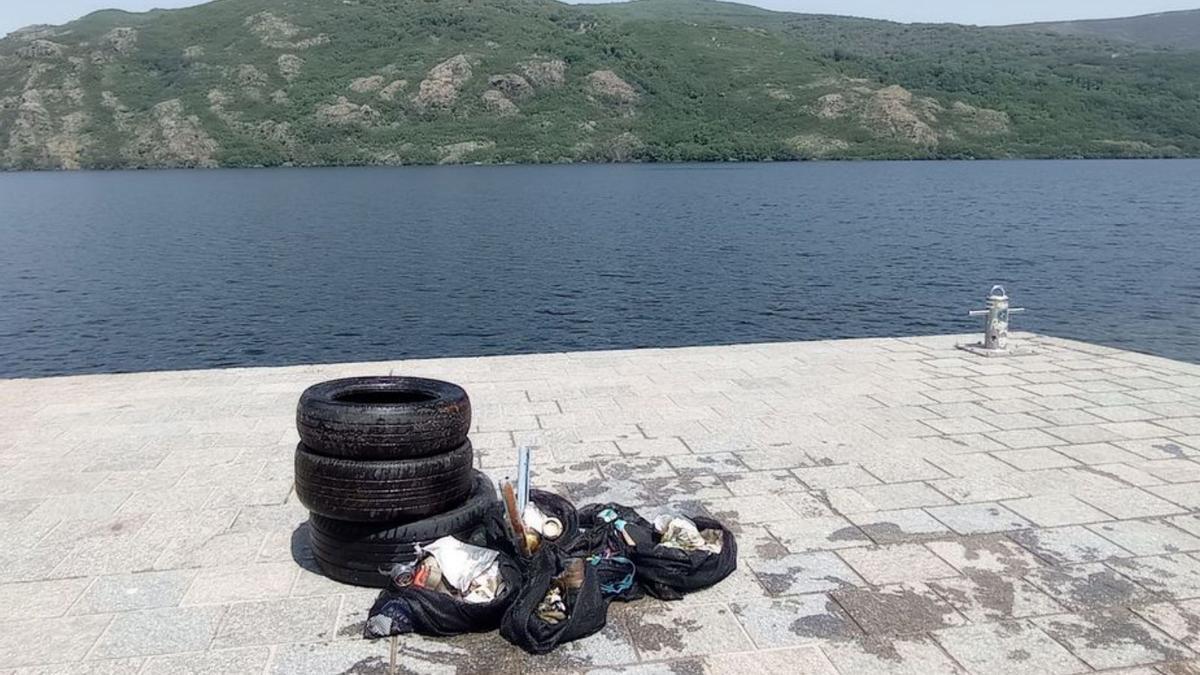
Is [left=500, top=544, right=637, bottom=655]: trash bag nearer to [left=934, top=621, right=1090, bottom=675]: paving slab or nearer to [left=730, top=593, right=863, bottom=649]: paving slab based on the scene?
[left=730, top=593, right=863, bottom=649]: paving slab

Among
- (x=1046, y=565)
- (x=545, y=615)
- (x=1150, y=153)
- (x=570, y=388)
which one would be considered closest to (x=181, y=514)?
(x=545, y=615)

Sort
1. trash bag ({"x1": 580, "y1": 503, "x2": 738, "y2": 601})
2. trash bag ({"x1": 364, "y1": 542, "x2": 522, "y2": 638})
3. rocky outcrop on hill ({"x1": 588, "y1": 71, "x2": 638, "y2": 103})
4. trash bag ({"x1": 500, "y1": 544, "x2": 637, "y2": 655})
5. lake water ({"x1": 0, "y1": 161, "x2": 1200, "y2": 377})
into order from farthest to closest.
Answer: rocky outcrop on hill ({"x1": 588, "y1": 71, "x2": 638, "y2": 103})
lake water ({"x1": 0, "y1": 161, "x2": 1200, "y2": 377})
trash bag ({"x1": 580, "y1": 503, "x2": 738, "y2": 601})
trash bag ({"x1": 364, "y1": 542, "x2": 522, "y2": 638})
trash bag ({"x1": 500, "y1": 544, "x2": 637, "y2": 655})

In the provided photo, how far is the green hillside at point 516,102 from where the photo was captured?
14712 cm

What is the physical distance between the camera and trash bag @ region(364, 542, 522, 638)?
5397 millimetres

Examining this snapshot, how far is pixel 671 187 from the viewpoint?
93.5 meters

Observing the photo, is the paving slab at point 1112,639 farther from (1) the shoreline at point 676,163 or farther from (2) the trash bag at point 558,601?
(1) the shoreline at point 676,163

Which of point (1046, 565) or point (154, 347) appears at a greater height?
point (1046, 565)

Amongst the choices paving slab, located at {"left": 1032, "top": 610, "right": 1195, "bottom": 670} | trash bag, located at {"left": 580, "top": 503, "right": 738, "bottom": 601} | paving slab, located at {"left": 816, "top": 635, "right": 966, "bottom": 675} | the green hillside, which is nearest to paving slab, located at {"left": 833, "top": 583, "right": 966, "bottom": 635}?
paving slab, located at {"left": 816, "top": 635, "right": 966, "bottom": 675}

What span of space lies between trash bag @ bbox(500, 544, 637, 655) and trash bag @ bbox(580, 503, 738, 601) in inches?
6.0

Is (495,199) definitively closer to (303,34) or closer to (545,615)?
(545,615)

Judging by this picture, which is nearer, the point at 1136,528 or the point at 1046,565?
the point at 1046,565

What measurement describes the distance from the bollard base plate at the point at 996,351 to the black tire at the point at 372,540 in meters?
9.34

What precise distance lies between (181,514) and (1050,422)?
819 cm

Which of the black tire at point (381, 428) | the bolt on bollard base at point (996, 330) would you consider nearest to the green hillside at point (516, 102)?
the bolt on bollard base at point (996, 330)
